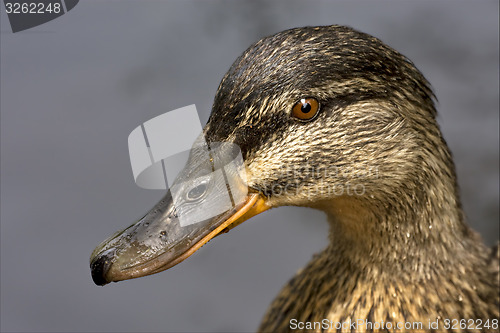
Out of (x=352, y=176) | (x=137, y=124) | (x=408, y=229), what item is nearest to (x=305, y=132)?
(x=352, y=176)

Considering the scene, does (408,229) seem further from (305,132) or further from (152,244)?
(152,244)

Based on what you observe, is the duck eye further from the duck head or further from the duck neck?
the duck neck

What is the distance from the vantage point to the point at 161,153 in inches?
89.2

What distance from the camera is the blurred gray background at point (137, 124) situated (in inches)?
146

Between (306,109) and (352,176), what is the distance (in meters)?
0.26

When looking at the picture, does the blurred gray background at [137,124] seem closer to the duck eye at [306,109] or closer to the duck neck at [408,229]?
the duck neck at [408,229]

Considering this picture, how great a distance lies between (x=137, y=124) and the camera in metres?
4.12

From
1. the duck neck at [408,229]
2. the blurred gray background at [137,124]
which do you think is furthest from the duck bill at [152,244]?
the blurred gray background at [137,124]

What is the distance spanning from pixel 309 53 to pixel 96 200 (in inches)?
95.0

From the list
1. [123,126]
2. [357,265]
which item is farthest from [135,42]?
[357,265]

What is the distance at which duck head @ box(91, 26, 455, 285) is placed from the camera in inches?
73.6

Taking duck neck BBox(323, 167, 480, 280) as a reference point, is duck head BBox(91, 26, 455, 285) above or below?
above

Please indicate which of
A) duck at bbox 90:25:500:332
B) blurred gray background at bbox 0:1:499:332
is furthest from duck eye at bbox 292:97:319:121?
blurred gray background at bbox 0:1:499:332

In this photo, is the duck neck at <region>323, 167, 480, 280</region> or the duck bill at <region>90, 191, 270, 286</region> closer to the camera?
the duck bill at <region>90, 191, 270, 286</region>
